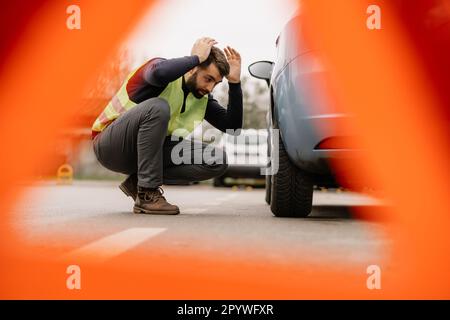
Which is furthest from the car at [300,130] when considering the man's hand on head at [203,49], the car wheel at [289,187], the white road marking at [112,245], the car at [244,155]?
the car at [244,155]

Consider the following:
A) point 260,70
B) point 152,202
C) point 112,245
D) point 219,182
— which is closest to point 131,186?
point 152,202

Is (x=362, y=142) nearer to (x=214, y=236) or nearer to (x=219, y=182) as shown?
(x=214, y=236)

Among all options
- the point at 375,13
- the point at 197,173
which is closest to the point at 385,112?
the point at 375,13

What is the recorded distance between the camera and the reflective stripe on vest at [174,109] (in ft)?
12.0

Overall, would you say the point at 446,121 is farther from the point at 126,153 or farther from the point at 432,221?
the point at 126,153

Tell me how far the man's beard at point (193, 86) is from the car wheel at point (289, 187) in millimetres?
563

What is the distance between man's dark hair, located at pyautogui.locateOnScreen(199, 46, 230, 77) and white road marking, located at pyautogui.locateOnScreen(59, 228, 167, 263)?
1041mm

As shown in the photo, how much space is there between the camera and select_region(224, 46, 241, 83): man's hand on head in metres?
3.47

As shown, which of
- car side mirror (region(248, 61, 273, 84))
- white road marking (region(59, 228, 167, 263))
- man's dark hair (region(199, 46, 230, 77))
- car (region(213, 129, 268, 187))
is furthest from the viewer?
car (region(213, 129, 268, 187))

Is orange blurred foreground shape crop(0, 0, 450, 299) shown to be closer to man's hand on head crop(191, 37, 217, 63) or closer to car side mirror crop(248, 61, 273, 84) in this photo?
man's hand on head crop(191, 37, 217, 63)

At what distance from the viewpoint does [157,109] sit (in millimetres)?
3516

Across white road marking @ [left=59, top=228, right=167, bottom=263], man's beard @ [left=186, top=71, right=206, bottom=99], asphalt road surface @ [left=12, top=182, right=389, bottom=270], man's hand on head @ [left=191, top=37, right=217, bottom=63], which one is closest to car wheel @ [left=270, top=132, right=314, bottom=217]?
asphalt road surface @ [left=12, top=182, right=389, bottom=270]

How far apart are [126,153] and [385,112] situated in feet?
5.30

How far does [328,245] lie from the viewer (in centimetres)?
246
